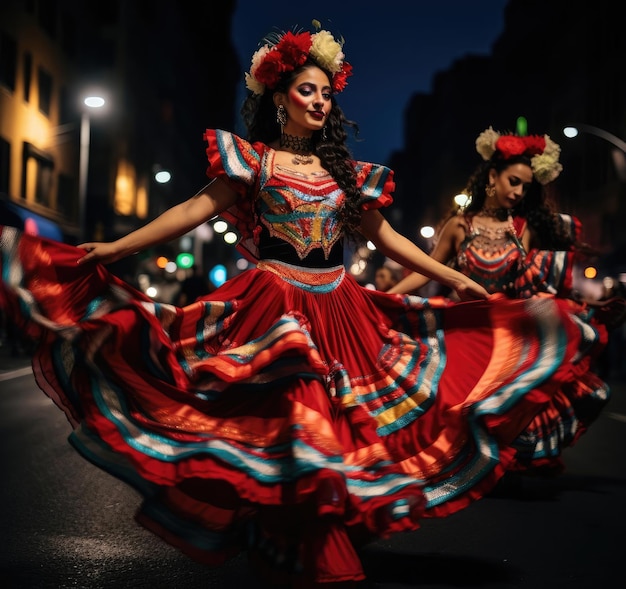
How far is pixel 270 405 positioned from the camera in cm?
406

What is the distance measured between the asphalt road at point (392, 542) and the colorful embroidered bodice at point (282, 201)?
1474 millimetres

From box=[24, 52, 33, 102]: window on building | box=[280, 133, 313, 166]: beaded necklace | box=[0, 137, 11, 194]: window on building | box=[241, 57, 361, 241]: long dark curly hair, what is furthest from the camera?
box=[24, 52, 33, 102]: window on building

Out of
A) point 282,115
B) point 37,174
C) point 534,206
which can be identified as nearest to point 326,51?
point 282,115

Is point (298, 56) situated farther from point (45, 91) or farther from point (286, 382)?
point (45, 91)

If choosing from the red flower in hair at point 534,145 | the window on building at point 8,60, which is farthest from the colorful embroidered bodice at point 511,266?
the window on building at point 8,60

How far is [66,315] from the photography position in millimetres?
4102

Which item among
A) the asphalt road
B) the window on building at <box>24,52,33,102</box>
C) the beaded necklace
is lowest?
the asphalt road

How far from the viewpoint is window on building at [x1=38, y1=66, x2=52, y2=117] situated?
34531mm

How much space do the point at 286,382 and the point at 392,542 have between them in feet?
5.49

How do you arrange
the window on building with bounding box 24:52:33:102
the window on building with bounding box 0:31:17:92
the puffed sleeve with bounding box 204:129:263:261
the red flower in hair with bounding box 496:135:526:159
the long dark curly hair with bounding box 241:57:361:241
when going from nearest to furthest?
the puffed sleeve with bounding box 204:129:263:261 < the long dark curly hair with bounding box 241:57:361:241 < the red flower in hair with bounding box 496:135:526:159 < the window on building with bounding box 0:31:17:92 < the window on building with bounding box 24:52:33:102

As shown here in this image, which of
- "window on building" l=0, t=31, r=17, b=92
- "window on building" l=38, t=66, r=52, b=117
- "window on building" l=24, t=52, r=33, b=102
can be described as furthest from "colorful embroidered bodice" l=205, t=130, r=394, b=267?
"window on building" l=38, t=66, r=52, b=117

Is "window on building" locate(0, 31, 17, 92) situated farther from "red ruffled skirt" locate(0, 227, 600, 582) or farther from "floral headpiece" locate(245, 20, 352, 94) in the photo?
"red ruffled skirt" locate(0, 227, 600, 582)

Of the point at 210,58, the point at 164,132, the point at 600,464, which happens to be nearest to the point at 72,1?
the point at 164,132

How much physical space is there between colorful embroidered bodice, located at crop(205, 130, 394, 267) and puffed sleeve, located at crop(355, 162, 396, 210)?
0.03 metres
